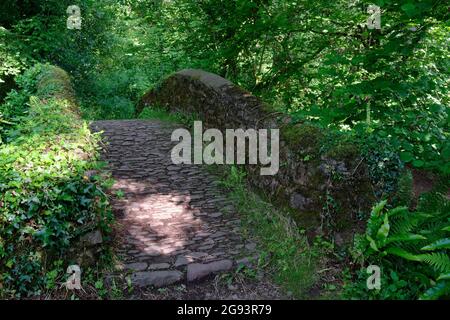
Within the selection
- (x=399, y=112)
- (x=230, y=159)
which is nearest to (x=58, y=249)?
(x=230, y=159)

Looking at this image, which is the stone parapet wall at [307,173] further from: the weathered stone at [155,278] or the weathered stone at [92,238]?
the weathered stone at [92,238]

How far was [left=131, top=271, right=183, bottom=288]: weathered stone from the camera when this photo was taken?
169 inches

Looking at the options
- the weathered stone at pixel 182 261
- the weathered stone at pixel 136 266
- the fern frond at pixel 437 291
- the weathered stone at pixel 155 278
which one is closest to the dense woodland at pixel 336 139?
the fern frond at pixel 437 291

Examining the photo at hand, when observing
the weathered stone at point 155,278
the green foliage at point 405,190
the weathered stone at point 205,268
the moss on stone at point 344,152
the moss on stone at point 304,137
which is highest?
the moss on stone at point 304,137

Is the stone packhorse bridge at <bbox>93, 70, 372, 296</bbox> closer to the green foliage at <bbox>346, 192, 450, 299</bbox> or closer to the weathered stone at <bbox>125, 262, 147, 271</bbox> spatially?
the weathered stone at <bbox>125, 262, 147, 271</bbox>

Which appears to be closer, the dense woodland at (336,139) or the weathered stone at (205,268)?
the dense woodland at (336,139)

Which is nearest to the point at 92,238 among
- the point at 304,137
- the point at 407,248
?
the point at 304,137

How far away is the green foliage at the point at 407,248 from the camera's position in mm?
3732

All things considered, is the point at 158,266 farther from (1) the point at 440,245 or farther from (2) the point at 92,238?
(1) the point at 440,245

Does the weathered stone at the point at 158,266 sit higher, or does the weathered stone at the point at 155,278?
the weathered stone at the point at 158,266

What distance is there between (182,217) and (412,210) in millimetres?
2873

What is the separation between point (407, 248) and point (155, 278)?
2564mm
